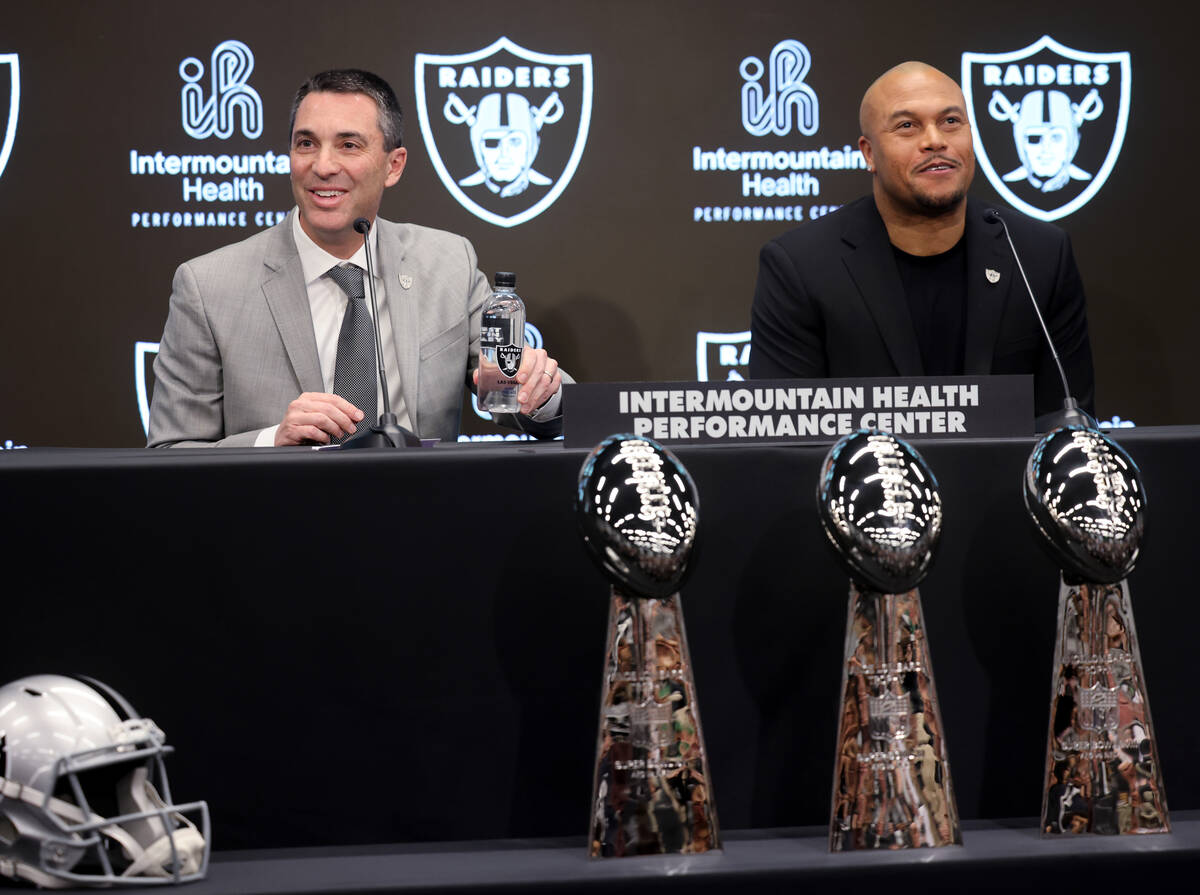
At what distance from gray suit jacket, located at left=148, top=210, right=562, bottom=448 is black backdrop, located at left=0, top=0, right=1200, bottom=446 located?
85cm

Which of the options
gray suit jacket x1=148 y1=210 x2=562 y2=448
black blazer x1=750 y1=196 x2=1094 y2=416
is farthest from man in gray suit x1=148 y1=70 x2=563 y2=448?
black blazer x1=750 y1=196 x2=1094 y2=416

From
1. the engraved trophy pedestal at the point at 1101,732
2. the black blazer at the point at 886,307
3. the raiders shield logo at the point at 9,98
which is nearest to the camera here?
the engraved trophy pedestal at the point at 1101,732

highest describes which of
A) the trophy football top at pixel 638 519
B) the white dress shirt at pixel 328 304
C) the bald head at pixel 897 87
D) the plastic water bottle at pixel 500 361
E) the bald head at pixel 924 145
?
the bald head at pixel 897 87

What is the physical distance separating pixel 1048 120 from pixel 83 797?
10.2 feet

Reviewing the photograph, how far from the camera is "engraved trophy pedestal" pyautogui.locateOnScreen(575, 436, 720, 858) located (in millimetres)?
1177

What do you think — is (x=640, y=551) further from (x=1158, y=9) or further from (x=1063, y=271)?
(x=1158, y=9)

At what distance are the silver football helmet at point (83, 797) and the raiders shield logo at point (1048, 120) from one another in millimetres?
2915

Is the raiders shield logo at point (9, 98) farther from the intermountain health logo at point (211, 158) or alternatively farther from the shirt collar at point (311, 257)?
the shirt collar at point (311, 257)

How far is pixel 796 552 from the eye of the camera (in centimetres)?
136

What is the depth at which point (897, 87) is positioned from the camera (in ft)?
8.29

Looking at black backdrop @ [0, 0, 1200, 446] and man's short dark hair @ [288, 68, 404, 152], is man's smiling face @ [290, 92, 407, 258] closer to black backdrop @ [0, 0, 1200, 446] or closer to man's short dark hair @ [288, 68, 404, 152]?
man's short dark hair @ [288, 68, 404, 152]

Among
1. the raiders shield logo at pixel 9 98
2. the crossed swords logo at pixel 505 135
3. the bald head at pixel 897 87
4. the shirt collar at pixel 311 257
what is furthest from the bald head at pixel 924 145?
the raiders shield logo at pixel 9 98

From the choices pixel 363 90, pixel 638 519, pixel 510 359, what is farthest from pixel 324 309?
pixel 638 519

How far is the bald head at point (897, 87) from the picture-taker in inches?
98.6
